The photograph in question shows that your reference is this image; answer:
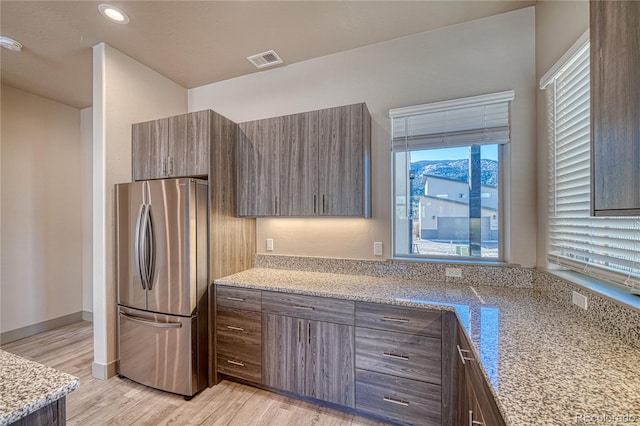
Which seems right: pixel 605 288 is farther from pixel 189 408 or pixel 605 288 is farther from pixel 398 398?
pixel 189 408

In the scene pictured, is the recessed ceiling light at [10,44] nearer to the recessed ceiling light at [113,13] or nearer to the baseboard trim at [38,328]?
the recessed ceiling light at [113,13]

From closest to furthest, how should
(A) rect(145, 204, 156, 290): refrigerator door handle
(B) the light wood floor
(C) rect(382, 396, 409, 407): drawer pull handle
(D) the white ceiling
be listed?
1. (C) rect(382, 396, 409, 407): drawer pull handle
2. (B) the light wood floor
3. (D) the white ceiling
4. (A) rect(145, 204, 156, 290): refrigerator door handle

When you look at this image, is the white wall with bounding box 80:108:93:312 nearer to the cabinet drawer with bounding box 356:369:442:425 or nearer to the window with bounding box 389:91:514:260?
the cabinet drawer with bounding box 356:369:442:425

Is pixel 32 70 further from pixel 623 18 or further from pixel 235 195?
pixel 623 18

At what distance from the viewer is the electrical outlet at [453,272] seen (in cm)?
219

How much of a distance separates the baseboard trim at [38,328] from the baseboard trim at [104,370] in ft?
5.30

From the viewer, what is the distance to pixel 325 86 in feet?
Answer: 8.82

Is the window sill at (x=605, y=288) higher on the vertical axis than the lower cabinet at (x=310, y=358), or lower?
higher

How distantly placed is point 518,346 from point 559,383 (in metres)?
0.27

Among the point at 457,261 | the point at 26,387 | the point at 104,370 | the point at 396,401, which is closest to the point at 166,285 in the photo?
the point at 104,370

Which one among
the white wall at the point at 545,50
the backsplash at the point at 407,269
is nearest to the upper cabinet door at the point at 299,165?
the backsplash at the point at 407,269

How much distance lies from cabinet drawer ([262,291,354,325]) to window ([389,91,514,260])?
2.72 feet

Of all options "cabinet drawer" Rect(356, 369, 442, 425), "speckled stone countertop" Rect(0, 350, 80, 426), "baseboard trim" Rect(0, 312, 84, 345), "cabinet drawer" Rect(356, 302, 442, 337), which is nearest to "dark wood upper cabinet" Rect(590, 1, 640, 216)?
"cabinet drawer" Rect(356, 302, 442, 337)

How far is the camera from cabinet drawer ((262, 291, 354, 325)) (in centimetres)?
195
